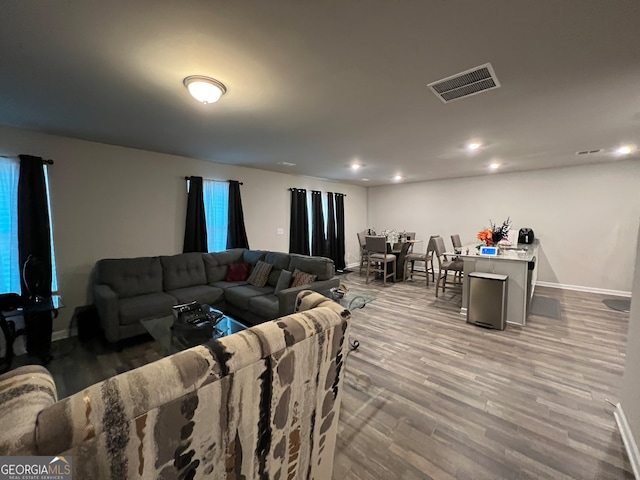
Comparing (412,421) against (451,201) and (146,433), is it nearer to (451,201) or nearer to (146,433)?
(146,433)

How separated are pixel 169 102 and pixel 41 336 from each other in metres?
2.83

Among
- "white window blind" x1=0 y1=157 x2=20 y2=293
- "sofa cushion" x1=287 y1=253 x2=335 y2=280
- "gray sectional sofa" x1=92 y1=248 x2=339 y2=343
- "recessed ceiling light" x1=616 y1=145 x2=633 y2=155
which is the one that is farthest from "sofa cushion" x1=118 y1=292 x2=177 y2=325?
"recessed ceiling light" x1=616 y1=145 x2=633 y2=155

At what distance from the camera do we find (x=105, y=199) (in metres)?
3.50

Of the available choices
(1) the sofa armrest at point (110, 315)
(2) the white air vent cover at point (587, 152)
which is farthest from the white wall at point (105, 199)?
(2) the white air vent cover at point (587, 152)

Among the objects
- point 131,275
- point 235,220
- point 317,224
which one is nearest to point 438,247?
point 317,224

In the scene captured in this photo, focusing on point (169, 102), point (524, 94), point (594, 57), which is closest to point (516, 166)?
point (524, 94)

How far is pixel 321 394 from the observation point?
1.08m

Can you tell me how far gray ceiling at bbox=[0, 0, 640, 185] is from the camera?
132 centimetres

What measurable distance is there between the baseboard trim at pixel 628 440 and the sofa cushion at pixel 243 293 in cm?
330

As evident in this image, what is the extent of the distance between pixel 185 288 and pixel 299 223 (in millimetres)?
2951

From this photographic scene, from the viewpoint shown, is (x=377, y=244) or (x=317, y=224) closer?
(x=377, y=244)

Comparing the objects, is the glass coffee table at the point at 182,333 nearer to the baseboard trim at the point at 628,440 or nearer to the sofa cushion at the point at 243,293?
the sofa cushion at the point at 243,293

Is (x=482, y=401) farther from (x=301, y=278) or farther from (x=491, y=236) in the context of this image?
(x=491, y=236)

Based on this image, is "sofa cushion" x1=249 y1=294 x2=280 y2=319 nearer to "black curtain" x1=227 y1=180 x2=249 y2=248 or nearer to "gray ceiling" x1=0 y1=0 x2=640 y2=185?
"black curtain" x1=227 y1=180 x2=249 y2=248
